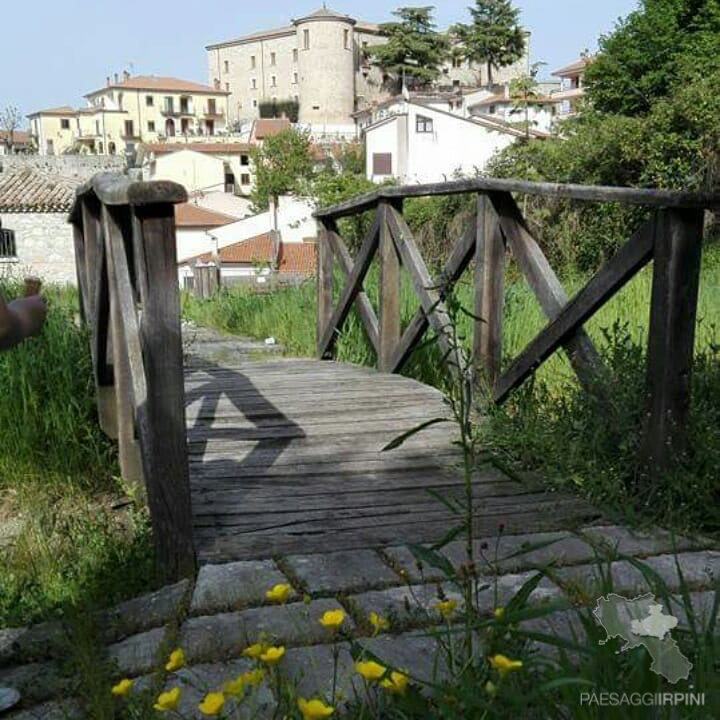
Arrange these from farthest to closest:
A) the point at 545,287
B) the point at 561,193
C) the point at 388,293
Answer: the point at 388,293
the point at 545,287
the point at 561,193

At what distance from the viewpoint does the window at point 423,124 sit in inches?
1869

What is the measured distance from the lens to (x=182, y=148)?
2596 inches

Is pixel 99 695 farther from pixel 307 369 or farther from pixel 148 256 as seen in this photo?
pixel 307 369

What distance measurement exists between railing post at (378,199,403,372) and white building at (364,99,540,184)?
131ft

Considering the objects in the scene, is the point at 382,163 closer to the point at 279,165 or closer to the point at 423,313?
the point at 279,165

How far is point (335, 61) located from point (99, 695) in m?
87.5

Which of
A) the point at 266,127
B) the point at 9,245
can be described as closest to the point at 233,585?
the point at 9,245

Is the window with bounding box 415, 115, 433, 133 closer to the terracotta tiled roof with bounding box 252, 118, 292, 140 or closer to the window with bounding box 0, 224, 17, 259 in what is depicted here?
the window with bounding box 0, 224, 17, 259

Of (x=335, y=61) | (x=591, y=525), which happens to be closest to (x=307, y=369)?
(x=591, y=525)

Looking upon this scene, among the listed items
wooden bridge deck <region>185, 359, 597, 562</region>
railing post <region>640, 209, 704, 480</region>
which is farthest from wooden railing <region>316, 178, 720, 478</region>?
wooden bridge deck <region>185, 359, 597, 562</region>

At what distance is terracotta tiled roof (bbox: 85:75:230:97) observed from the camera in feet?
308

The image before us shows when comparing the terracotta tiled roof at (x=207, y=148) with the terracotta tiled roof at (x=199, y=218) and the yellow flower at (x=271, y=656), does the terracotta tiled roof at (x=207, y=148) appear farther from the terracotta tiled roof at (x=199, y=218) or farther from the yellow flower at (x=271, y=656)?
the yellow flower at (x=271, y=656)

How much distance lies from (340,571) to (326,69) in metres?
86.6

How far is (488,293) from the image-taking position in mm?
4102
